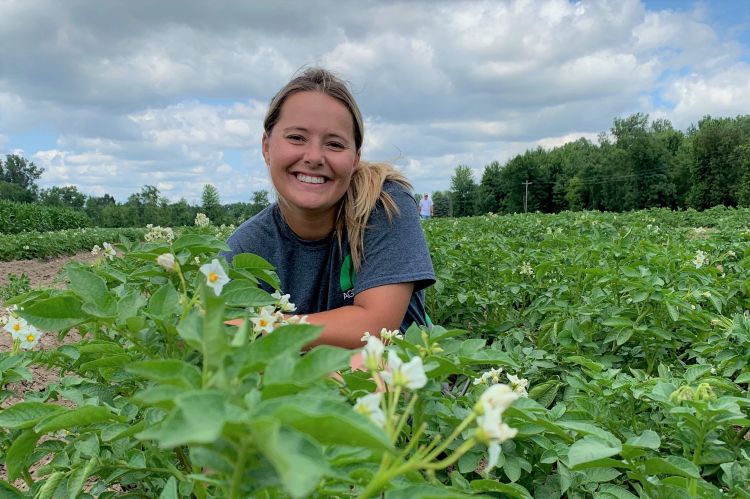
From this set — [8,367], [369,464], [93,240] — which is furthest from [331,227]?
[93,240]

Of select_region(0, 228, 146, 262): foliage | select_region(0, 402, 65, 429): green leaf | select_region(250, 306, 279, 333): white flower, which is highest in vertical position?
select_region(250, 306, 279, 333): white flower

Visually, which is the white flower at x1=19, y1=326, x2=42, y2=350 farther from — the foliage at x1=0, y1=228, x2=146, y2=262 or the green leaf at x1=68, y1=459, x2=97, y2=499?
the foliage at x1=0, y1=228, x2=146, y2=262

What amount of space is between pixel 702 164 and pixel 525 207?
53.5 feet

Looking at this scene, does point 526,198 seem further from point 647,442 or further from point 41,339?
point 647,442

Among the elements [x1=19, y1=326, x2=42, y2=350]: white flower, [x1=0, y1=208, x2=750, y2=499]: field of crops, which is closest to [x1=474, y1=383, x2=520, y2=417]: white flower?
[x1=0, y1=208, x2=750, y2=499]: field of crops

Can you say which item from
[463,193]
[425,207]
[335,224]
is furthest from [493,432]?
[463,193]

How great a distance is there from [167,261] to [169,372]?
501mm

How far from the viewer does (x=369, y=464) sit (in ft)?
2.55

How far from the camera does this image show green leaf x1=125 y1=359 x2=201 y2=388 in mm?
590

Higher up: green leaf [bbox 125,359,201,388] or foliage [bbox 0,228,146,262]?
green leaf [bbox 125,359,201,388]

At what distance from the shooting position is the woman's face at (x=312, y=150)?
219 cm

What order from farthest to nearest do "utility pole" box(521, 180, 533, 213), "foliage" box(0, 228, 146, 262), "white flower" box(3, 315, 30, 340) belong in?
"utility pole" box(521, 180, 533, 213)
"foliage" box(0, 228, 146, 262)
"white flower" box(3, 315, 30, 340)

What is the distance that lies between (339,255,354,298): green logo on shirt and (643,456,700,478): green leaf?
4.90 feet

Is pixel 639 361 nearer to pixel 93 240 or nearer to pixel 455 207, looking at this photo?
pixel 93 240
